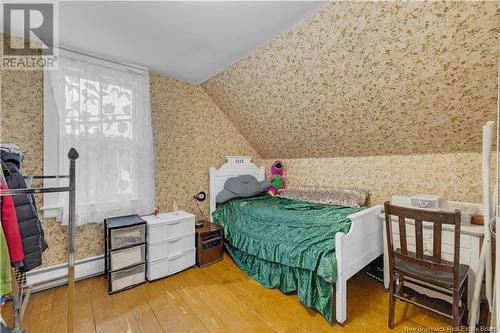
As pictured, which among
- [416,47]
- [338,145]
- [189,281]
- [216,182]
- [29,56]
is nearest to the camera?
[416,47]

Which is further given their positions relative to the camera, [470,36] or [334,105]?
[334,105]

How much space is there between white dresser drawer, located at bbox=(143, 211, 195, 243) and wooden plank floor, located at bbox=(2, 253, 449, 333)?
1.53 feet

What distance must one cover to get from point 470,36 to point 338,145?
1.55 m

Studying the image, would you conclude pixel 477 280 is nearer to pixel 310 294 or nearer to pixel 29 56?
pixel 310 294

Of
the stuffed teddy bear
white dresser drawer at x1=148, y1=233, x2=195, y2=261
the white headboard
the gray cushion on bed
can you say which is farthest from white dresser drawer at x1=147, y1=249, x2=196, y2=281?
the stuffed teddy bear

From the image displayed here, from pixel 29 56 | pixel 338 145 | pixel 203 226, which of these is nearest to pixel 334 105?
pixel 338 145

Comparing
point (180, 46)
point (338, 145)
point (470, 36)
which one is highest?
point (180, 46)

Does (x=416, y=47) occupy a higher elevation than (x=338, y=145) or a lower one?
higher

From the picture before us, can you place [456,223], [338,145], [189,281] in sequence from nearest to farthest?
1. [456,223]
2. [189,281]
3. [338,145]

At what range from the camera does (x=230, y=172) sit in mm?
3518

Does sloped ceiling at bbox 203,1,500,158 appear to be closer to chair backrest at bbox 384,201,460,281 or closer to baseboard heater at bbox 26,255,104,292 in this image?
chair backrest at bbox 384,201,460,281

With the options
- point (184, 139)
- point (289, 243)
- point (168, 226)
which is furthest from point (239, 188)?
point (289, 243)

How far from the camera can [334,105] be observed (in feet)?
8.07

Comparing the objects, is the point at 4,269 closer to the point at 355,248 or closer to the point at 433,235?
the point at 355,248
